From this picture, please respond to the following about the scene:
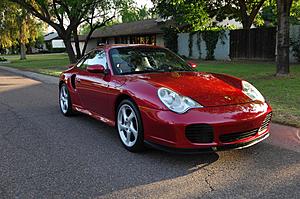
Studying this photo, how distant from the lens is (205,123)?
398 centimetres

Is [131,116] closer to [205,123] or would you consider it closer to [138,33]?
[205,123]

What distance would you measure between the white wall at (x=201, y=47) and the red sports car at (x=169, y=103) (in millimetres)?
19798

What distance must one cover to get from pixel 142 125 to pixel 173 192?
1181 millimetres

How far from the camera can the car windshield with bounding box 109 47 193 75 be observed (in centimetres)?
536

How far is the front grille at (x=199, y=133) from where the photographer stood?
399 cm

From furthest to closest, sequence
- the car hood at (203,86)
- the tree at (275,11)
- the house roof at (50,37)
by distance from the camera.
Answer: the house roof at (50,37) → the tree at (275,11) → the car hood at (203,86)

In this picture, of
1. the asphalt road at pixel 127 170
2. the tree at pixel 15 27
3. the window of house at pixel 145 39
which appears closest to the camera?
the asphalt road at pixel 127 170

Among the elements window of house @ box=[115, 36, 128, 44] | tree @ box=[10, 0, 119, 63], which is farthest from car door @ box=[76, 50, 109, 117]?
window of house @ box=[115, 36, 128, 44]

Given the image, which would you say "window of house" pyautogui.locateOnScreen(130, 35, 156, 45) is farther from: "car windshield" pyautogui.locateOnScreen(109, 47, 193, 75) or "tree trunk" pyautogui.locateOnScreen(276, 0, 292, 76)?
"car windshield" pyautogui.locateOnScreen(109, 47, 193, 75)

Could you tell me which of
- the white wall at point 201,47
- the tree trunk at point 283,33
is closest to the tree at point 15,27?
the white wall at point 201,47

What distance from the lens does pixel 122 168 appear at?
4168mm

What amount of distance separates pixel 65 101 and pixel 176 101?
3.61 m

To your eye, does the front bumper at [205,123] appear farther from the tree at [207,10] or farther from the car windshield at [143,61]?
the tree at [207,10]

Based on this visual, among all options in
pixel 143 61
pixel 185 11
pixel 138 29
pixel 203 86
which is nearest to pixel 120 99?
pixel 143 61
